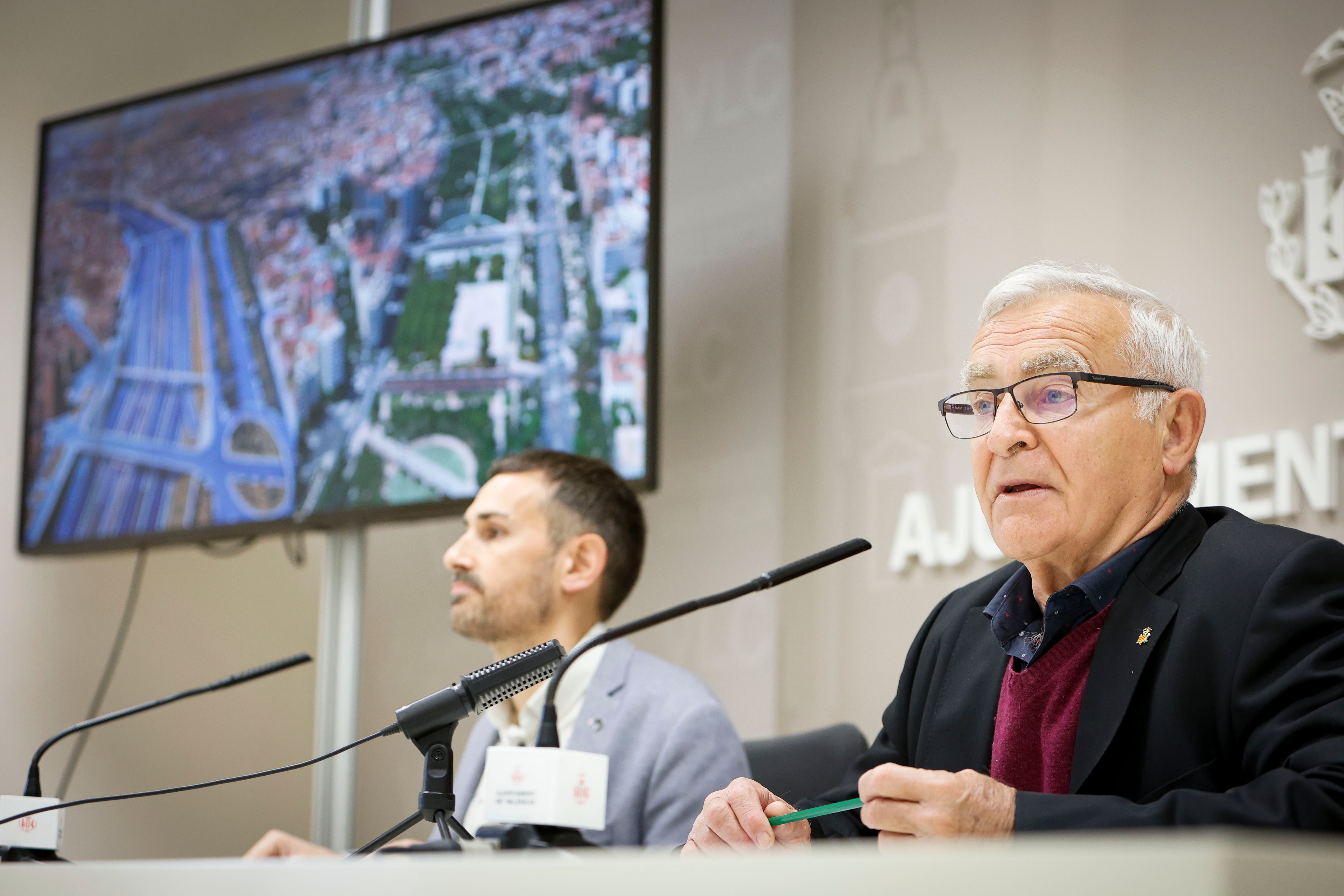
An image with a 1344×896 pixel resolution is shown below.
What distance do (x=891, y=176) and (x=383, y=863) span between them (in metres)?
2.57

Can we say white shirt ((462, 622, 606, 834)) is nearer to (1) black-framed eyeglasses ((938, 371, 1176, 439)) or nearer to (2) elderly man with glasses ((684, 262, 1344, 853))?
(2) elderly man with glasses ((684, 262, 1344, 853))

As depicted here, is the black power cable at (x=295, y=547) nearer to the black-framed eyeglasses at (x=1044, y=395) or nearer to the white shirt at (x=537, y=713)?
the white shirt at (x=537, y=713)

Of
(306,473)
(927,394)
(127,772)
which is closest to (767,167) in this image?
(927,394)

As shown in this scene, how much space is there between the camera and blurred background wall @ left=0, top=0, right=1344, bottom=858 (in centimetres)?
258

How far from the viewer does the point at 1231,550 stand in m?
1.48

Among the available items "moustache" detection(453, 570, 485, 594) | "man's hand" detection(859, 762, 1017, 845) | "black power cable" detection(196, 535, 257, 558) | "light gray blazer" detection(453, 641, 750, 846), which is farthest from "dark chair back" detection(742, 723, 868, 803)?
"black power cable" detection(196, 535, 257, 558)

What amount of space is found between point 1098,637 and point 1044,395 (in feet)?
0.99

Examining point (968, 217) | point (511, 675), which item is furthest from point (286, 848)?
point (968, 217)

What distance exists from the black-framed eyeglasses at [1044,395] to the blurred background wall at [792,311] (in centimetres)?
96

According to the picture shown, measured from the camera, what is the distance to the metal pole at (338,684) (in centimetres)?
339

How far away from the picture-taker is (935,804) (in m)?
1.20

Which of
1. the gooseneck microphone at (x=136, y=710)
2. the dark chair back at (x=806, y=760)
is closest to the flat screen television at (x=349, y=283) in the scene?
the dark chair back at (x=806, y=760)

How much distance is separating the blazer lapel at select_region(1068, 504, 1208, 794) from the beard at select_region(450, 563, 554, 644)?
1360 millimetres

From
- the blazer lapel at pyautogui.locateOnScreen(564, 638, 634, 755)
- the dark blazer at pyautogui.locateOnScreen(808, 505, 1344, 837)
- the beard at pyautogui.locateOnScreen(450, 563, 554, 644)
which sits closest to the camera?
the dark blazer at pyautogui.locateOnScreen(808, 505, 1344, 837)
